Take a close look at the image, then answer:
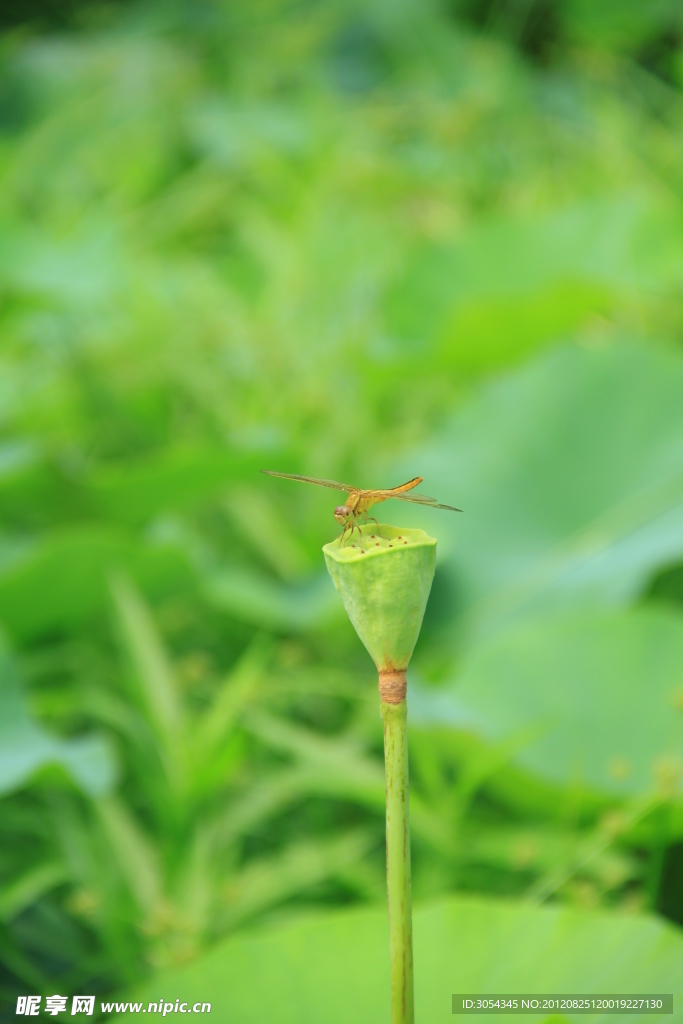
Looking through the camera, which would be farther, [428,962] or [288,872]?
[288,872]

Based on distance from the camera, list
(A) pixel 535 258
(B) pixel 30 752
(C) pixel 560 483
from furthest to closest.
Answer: (A) pixel 535 258 → (C) pixel 560 483 → (B) pixel 30 752

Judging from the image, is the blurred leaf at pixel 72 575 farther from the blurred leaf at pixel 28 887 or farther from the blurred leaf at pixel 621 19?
the blurred leaf at pixel 621 19

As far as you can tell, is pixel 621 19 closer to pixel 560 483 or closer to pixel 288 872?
pixel 560 483

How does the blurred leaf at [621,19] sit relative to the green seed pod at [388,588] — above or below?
above

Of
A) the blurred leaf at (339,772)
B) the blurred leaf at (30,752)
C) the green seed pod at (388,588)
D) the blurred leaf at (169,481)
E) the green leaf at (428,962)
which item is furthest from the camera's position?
the blurred leaf at (169,481)

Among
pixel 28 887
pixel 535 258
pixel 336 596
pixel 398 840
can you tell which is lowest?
pixel 398 840

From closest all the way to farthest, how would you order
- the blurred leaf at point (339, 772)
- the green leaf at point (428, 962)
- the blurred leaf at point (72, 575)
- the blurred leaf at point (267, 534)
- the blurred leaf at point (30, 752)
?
the green leaf at point (428, 962), the blurred leaf at point (30, 752), the blurred leaf at point (339, 772), the blurred leaf at point (72, 575), the blurred leaf at point (267, 534)

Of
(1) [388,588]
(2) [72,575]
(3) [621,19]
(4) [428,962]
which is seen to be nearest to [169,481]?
(2) [72,575]

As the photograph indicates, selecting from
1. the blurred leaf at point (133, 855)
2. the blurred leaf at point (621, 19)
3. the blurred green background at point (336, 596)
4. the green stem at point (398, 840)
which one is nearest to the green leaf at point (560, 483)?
the blurred green background at point (336, 596)
